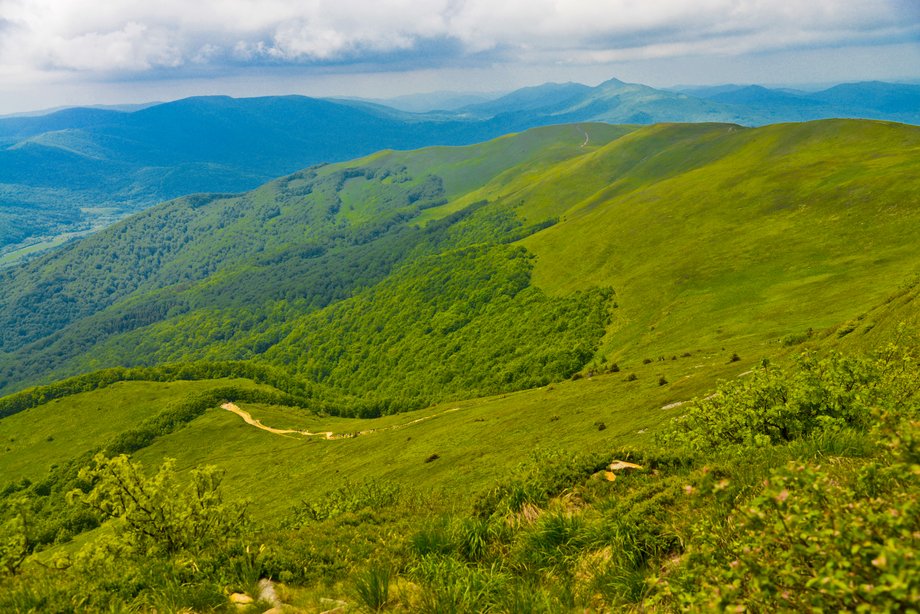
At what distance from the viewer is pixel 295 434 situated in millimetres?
117000

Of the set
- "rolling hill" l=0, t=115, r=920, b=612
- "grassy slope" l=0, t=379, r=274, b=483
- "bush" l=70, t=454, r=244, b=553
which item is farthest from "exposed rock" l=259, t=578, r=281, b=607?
"grassy slope" l=0, t=379, r=274, b=483

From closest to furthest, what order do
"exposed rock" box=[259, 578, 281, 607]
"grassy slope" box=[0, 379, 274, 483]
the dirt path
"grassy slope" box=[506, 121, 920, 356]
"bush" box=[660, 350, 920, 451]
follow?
"exposed rock" box=[259, 578, 281, 607]
"bush" box=[660, 350, 920, 451]
"grassy slope" box=[506, 121, 920, 356]
the dirt path
"grassy slope" box=[0, 379, 274, 483]

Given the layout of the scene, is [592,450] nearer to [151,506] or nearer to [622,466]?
[622,466]

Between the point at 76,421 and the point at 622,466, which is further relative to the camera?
the point at 76,421

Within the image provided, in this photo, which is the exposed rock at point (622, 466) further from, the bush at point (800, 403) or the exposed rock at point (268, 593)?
the exposed rock at point (268, 593)

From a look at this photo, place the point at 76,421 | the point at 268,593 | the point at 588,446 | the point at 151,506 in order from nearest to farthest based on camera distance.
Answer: the point at 268,593 → the point at 151,506 → the point at 588,446 → the point at 76,421

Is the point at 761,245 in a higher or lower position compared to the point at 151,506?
higher

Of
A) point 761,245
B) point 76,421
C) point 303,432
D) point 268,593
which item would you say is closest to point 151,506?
point 268,593

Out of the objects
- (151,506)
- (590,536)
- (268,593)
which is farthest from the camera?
(151,506)

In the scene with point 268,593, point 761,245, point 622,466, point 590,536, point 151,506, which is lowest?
point 151,506

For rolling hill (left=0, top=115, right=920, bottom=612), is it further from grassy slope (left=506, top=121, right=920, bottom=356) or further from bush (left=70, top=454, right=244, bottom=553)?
grassy slope (left=506, top=121, right=920, bottom=356)

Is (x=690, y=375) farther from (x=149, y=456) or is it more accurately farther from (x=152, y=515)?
(x=149, y=456)

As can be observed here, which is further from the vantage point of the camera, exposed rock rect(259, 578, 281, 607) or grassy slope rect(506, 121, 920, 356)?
grassy slope rect(506, 121, 920, 356)

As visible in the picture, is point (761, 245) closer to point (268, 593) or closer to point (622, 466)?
point (622, 466)
